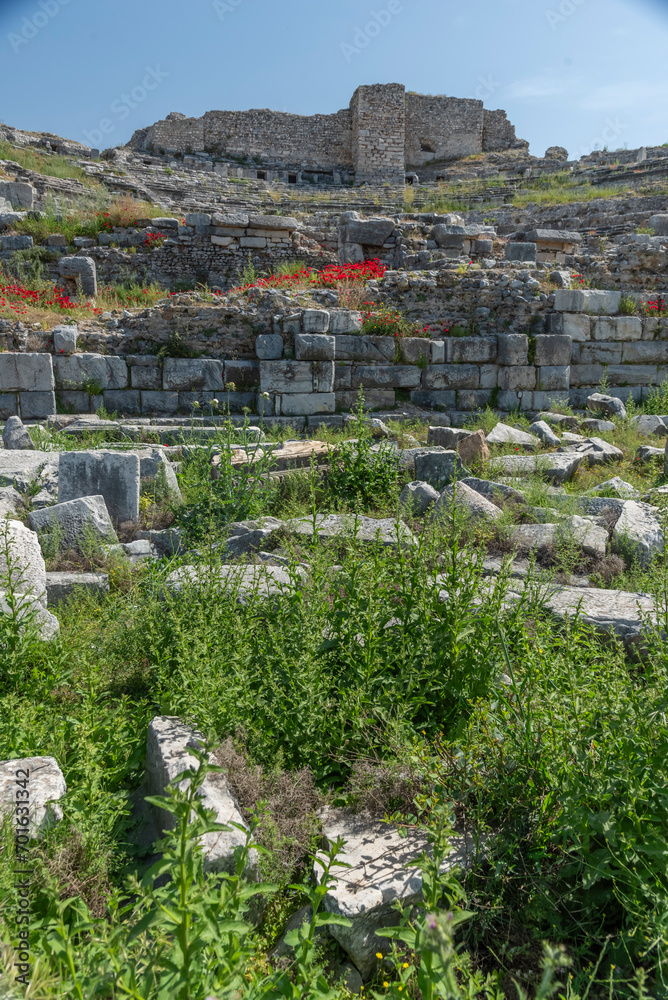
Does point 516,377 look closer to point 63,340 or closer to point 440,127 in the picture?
point 63,340

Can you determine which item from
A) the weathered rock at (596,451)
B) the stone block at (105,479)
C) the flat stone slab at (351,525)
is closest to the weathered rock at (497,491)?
the flat stone slab at (351,525)

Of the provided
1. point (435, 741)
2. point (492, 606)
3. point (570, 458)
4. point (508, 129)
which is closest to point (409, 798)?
point (435, 741)

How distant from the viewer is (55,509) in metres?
5.26

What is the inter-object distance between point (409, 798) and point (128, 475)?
14.4 feet

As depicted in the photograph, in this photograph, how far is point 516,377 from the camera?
1074 cm

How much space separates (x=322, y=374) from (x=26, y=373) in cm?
461

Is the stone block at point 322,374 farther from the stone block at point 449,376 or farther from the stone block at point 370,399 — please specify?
the stone block at point 449,376

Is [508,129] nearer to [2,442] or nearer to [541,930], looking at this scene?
[2,442]

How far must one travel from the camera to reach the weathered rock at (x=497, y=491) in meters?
5.90

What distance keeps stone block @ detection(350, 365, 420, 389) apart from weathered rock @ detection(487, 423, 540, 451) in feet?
8.22

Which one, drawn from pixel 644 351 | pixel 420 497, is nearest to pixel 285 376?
pixel 420 497

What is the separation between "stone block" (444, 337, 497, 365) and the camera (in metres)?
10.6

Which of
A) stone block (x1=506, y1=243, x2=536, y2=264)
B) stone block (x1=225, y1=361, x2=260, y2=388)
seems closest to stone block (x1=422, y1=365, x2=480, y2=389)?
stone block (x1=225, y1=361, x2=260, y2=388)

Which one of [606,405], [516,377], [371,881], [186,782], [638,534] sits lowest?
[371,881]
